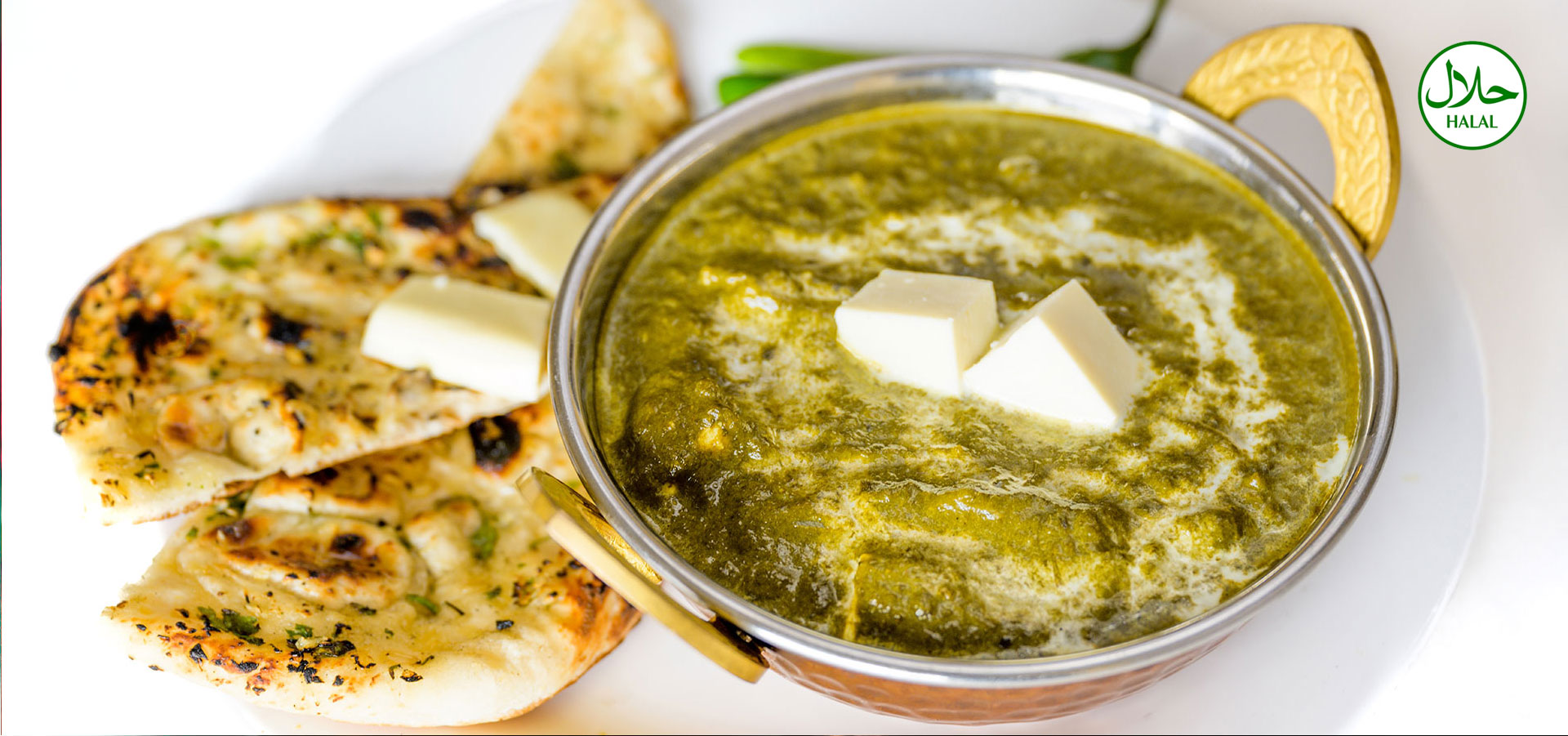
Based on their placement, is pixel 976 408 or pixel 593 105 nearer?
pixel 976 408

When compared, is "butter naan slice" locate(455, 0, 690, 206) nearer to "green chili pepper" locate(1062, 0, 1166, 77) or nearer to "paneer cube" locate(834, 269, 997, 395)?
"green chili pepper" locate(1062, 0, 1166, 77)

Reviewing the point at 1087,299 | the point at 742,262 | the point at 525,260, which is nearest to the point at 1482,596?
the point at 1087,299

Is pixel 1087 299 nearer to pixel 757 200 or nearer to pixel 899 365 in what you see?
pixel 899 365

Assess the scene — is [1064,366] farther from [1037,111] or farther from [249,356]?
[249,356]

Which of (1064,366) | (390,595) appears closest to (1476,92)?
(1064,366)

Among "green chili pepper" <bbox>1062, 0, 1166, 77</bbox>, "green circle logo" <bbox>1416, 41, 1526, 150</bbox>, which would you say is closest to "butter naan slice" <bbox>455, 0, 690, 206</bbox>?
"green chili pepper" <bbox>1062, 0, 1166, 77</bbox>
